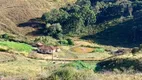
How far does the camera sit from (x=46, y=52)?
46500 millimetres

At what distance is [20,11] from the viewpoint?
66.3 metres

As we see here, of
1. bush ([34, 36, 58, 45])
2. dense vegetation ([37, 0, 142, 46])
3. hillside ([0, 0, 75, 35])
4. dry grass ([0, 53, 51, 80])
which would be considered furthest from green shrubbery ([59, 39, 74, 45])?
dry grass ([0, 53, 51, 80])

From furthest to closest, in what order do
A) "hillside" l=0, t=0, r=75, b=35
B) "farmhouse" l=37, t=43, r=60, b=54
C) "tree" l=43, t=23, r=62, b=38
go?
"hillside" l=0, t=0, r=75, b=35
"tree" l=43, t=23, r=62, b=38
"farmhouse" l=37, t=43, r=60, b=54

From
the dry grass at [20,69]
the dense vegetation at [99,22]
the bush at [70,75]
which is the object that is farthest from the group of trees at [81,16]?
the bush at [70,75]

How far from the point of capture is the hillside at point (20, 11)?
200 feet

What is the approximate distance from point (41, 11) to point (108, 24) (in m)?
13.1

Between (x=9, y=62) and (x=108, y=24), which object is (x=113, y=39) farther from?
(x=9, y=62)

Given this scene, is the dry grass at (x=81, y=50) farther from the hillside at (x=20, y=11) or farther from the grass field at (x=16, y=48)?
the hillside at (x=20, y=11)

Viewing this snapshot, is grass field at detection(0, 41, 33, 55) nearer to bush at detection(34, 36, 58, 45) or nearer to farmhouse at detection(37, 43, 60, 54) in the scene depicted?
farmhouse at detection(37, 43, 60, 54)

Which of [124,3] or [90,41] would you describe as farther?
[124,3]

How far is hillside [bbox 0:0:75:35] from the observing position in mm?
60950

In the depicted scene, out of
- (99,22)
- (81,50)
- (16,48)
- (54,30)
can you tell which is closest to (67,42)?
(81,50)

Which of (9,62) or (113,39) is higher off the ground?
(9,62)

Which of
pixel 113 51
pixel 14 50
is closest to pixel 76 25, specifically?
pixel 113 51
